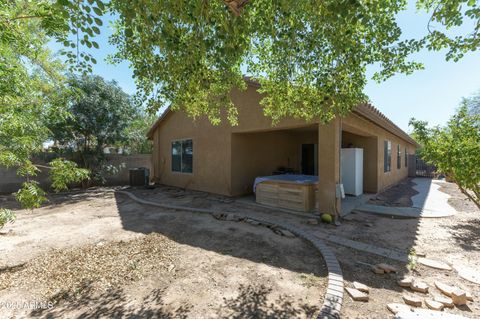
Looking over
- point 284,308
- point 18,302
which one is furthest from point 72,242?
point 284,308

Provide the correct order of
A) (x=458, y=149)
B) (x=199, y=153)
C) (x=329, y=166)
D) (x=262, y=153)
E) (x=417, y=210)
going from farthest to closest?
(x=199, y=153)
(x=262, y=153)
(x=417, y=210)
(x=329, y=166)
(x=458, y=149)

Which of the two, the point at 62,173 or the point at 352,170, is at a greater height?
the point at 62,173

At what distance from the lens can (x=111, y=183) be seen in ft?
43.1

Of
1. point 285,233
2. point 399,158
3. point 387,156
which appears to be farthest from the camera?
point 399,158

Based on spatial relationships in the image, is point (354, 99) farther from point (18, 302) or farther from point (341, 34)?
point (18, 302)

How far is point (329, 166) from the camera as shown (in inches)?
229

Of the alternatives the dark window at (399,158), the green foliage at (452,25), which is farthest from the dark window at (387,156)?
the green foliage at (452,25)

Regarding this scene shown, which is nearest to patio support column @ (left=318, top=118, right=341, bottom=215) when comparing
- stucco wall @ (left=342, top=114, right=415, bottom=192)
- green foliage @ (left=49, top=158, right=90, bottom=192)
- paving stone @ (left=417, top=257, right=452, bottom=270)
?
stucco wall @ (left=342, top=114, right=415, bottom=192)

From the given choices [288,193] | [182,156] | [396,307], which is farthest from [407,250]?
[182,156]

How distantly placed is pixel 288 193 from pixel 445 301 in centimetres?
443

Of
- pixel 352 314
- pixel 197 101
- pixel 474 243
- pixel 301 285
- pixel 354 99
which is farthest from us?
pixel 197 101

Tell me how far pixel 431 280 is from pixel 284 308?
89.2 inches

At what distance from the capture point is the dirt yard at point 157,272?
252 centimetres

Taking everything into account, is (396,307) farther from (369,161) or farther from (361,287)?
(369,161)
